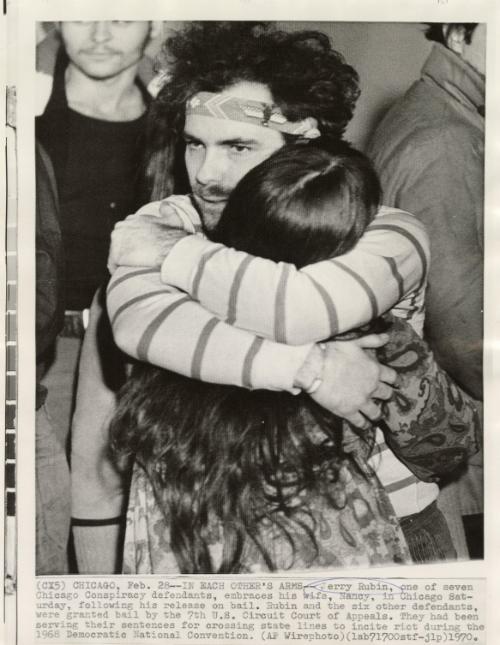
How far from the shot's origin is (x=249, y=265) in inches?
22.7

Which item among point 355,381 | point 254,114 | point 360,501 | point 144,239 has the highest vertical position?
point 254,114

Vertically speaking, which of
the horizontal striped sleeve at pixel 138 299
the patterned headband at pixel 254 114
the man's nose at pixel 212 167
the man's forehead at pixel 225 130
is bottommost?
the horizontal striped sleeve at pixel 138 299

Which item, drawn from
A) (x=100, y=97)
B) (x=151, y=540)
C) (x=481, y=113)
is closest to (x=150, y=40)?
(x=100, y=97)

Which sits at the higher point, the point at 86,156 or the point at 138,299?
the point at 86,156

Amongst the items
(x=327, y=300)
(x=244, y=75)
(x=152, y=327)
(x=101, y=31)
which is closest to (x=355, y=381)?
(x=327, y=300)

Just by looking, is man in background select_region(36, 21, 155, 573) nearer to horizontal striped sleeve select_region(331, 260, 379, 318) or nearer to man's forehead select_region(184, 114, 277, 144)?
man's forehead select_region(184, 114, 277, 144)

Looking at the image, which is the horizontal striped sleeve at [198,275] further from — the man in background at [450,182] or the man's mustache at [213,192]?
the man in background at [450,182]

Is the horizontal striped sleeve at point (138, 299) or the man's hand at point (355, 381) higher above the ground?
the horizontal striped sleeve at point (138, 299)

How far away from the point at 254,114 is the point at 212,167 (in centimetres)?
6

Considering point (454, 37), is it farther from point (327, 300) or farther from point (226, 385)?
point (226, 385)

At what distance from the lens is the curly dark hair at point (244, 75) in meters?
0.60

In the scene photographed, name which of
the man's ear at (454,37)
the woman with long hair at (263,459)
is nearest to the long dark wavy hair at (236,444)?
the woman with long hair at (263,459)

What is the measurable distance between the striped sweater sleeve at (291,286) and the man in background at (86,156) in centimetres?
8

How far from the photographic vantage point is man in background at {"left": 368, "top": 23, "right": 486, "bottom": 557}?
61 centimetres
